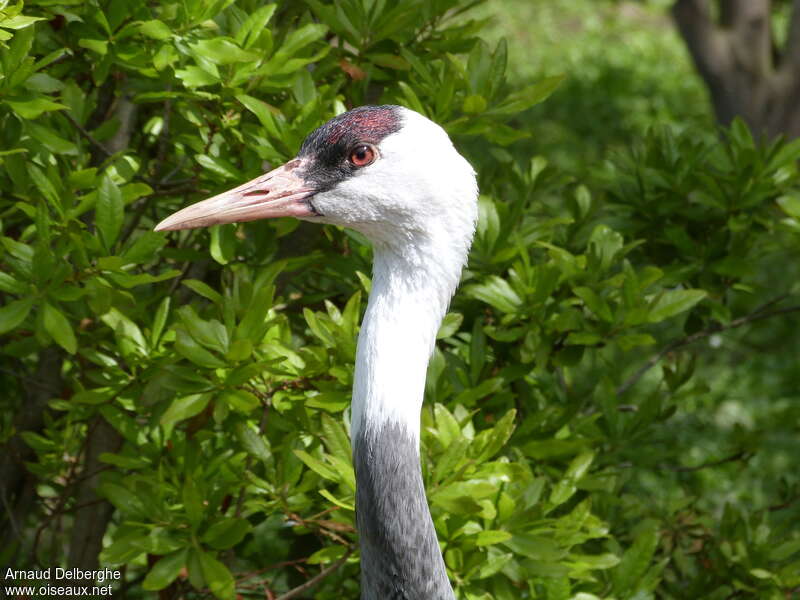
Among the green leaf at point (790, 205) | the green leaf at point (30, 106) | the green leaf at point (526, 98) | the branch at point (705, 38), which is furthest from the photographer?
the branch at point (705, 38)

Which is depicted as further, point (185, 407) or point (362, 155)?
point (185, 407)

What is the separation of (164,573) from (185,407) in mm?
443

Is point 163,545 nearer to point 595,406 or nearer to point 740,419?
point 595,406

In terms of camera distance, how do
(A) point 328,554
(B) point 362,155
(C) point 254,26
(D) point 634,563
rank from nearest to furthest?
(B) point 362,155 < (C) point 254,26 < (A) point 328,554 < (D) point 634,563

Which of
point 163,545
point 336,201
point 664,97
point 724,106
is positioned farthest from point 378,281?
point 664,97

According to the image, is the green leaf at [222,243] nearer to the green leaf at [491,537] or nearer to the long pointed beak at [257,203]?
the long pointed beak at [257,203]

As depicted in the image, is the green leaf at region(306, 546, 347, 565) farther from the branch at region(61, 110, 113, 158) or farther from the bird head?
the branch at region(61, 110, 113, 158)

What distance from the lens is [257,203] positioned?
7.88ft

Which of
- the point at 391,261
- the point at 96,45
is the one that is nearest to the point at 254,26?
the point at 96,45

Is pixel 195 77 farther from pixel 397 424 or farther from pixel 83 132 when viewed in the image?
pixel 397 424

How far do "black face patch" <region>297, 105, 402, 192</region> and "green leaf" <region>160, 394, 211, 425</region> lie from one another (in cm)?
58

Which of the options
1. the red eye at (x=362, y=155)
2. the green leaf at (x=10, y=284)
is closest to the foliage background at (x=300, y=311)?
the green leaf at (x=10, y=284)

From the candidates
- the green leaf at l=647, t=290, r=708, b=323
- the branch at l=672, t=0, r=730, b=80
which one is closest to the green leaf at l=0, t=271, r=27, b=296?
the green leaf at l=647, t=290, r=708, b=323

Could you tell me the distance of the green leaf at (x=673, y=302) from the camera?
9.73 feet
